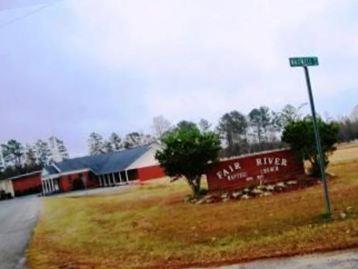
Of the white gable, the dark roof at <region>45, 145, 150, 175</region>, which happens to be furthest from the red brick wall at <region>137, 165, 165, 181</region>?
the dark roof at <region>45, 145, 150, 175</region>

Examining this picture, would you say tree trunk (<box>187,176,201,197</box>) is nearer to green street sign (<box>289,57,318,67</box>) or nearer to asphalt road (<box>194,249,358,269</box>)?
green street sign (<box>289,57,318,67</box>)

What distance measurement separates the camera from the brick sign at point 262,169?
2031 centimetres

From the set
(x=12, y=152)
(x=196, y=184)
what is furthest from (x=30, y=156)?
(x=196, y=184)

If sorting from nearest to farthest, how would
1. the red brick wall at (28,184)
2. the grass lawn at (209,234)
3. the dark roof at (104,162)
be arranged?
the grass lawn at (209,234), the dark roof at (104,162), the red brick wall at (28,184)

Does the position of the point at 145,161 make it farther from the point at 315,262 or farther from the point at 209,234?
the point at 315,262

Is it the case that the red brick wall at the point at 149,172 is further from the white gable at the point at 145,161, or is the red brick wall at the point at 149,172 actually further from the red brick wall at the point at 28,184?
the red brick wall at the point at 28,184

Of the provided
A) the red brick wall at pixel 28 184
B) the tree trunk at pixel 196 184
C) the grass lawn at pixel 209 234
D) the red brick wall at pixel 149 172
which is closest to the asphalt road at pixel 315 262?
the grass lawn at pixel 209 234

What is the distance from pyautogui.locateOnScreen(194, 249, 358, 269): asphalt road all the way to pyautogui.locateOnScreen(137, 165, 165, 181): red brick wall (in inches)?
2453

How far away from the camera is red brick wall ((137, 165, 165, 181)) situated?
233ft

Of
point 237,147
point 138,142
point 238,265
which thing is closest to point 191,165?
point 238,265

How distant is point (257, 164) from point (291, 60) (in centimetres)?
1004

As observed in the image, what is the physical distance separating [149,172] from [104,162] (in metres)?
10.1

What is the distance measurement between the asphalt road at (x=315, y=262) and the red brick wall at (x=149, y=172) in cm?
6230

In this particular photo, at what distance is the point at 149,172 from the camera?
236 ft
